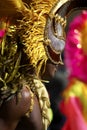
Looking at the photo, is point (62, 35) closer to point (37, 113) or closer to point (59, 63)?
point (59, 63)

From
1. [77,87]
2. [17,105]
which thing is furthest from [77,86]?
[17,105]

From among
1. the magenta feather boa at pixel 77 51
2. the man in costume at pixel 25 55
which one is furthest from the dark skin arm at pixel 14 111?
the magenta feather boa at pixel 77 51

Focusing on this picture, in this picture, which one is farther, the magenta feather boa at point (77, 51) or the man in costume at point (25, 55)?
the man in costume at point (25, 55)

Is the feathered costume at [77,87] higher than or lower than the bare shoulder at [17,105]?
higher

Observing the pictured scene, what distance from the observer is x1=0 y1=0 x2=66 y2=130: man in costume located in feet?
3.74

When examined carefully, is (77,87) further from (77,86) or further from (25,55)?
(25,55)

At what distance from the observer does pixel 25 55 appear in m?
1.15

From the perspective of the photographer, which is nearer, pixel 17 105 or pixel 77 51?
pixel 77 51

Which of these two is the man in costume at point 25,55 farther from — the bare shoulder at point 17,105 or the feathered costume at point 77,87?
the feathered costume at point 77,87

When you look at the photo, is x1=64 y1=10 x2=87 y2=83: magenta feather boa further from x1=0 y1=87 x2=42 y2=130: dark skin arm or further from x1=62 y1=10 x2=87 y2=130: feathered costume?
x1=0 y1=87 x2=42 y2=130: dark skin arm

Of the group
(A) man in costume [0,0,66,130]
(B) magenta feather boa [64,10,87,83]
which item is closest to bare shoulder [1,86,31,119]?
(A) man in costume [0,0,66,130]

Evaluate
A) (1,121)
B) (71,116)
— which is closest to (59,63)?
(1,121)

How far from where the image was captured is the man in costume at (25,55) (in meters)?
1.14

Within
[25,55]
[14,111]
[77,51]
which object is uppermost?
[77,51]
